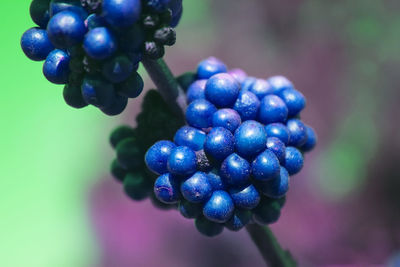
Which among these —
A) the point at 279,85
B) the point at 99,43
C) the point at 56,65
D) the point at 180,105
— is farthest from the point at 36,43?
the point at 279,85

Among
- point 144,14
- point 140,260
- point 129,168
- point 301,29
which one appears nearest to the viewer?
point 144,14

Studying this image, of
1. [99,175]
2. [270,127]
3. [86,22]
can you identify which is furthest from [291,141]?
[99,175]

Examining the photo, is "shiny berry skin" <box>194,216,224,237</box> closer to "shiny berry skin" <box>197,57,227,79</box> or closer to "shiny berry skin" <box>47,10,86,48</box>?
"shiny berry skin" <box>197,57,227,79</box>

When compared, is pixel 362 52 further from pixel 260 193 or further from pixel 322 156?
pixel 260 193

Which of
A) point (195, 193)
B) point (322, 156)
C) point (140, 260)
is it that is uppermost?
point (322, 156)

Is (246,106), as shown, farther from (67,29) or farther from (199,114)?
(67,29)

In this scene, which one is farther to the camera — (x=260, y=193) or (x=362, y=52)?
(x=362, y=52)

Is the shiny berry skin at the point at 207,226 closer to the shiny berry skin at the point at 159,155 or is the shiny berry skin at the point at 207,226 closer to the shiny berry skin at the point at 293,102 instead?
the shiny berry skin at the point at 159,155
